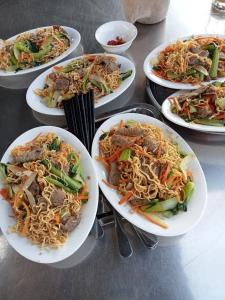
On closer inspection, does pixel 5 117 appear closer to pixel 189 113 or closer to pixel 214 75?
pixel 189 113

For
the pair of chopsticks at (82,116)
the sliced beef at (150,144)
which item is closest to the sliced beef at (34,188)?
the pair of chopsticks at (82,116)

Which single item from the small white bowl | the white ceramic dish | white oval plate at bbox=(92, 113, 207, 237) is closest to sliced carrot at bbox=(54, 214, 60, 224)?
white oval plate at bbox=(92, 113, 207, 237)

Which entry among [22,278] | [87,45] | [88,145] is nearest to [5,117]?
[88,145]

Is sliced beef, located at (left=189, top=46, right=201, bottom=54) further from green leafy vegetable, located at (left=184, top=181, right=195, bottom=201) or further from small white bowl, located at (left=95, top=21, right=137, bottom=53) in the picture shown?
green leafy vegetable, located at (left=184, top=181, right=195, bottom=201)

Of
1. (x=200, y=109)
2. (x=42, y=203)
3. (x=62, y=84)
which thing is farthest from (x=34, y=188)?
(x=200, y=109)

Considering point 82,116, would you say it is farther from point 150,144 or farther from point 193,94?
point 193,94
